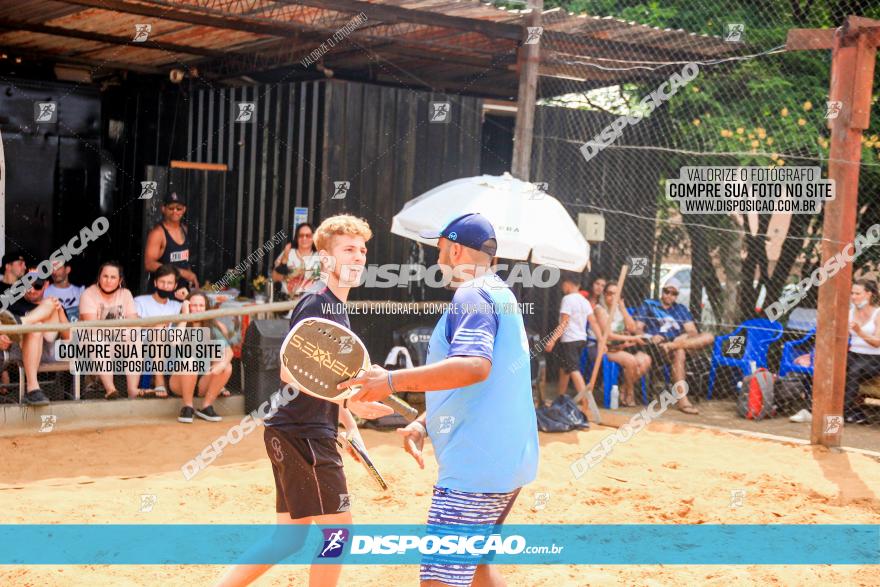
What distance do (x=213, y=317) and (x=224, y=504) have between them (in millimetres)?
3124

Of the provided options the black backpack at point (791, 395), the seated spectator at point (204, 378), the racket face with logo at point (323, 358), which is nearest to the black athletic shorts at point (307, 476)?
the racket face with logo at point (323, 358)

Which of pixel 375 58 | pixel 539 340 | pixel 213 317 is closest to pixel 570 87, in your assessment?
pixel 375 58

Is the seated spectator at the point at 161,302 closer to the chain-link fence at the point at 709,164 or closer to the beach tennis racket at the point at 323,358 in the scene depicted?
the chain-link fence at the point at 709,164

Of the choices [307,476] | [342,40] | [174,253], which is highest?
[342,40]

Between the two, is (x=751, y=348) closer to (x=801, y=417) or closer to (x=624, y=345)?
(x=801, y=417)

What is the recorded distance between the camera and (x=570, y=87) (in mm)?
13930

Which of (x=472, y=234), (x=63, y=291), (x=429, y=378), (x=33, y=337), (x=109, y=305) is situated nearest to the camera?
(x=429, y=378)

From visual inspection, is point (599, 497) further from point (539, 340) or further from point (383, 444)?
point (539, 340)

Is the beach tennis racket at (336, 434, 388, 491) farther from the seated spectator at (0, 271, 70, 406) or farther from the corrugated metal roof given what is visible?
the corrugated metal roof

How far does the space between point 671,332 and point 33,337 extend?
7.08 metres

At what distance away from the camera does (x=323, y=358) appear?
362 centimetres

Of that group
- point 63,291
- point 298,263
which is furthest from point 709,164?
point 63,291

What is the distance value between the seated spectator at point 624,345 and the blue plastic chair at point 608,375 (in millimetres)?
78

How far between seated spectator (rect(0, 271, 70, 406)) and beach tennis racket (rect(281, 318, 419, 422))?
6.06 m
